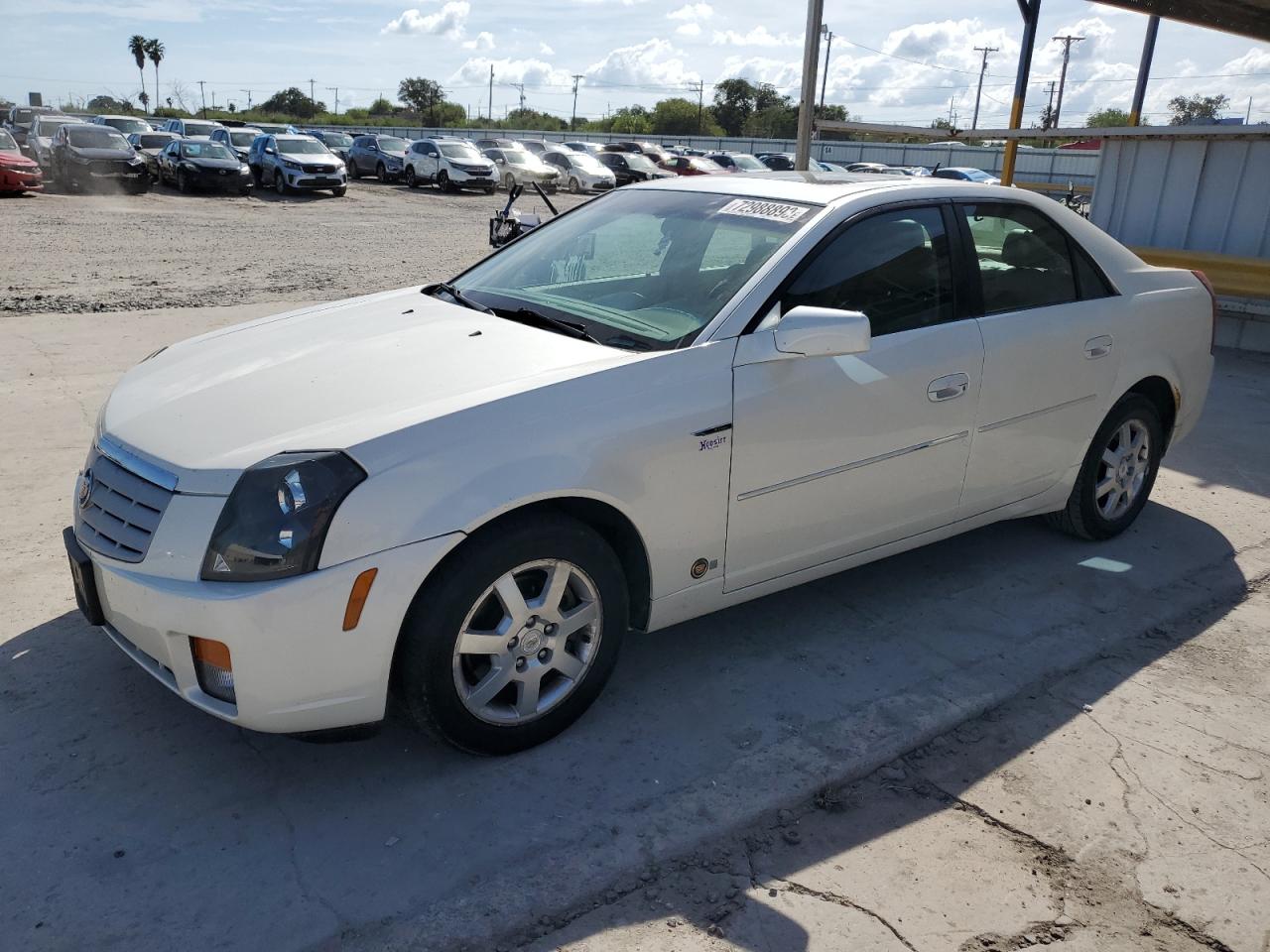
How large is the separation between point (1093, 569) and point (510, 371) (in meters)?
3.11

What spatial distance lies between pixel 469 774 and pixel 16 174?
76.2 feet

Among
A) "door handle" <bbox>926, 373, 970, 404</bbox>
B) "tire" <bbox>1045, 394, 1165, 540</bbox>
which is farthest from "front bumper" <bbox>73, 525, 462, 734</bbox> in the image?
"tire" <bbox>1045, 394, 1165, 540</bbox>

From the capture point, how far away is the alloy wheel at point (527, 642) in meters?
2.90

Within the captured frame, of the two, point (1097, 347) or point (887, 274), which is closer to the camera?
point (887, 274)

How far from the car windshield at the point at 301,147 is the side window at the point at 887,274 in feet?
84.8

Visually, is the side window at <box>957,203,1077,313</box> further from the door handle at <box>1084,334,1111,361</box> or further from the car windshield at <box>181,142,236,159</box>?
the car windshield at <box>181,142,236,159</box>

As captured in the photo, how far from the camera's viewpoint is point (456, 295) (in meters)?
4.07

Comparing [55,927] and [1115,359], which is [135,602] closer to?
[55,927]

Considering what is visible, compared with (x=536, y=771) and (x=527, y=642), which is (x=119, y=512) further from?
(x=536, y=771)

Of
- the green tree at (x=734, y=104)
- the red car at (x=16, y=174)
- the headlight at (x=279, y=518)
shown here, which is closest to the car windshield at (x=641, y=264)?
the headlight at (x=279, y=518)

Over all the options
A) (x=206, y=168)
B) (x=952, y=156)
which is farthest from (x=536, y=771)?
(x=952, y=156)

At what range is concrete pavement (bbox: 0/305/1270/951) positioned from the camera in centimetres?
250

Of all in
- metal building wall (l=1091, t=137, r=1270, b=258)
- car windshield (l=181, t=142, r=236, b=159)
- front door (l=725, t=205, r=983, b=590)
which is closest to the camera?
front door (l=725, t=205, r=983, b=590)

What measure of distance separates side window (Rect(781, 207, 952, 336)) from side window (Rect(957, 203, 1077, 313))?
23 centimetres
